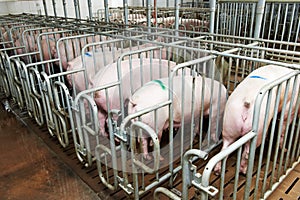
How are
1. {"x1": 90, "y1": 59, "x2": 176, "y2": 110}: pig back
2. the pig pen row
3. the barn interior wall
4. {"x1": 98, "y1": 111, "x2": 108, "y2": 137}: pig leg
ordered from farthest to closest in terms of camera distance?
the barn interior wall → {"x1": 98, "y1": 111, "x2": 108, "y2": 137}: pig leg → {"x1": 90, "y1": 59, "x2": 176, "y2": 110}: pig back → the pig pen row

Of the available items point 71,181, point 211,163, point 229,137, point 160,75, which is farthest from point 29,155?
point 211,163

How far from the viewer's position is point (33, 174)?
2.14 meters

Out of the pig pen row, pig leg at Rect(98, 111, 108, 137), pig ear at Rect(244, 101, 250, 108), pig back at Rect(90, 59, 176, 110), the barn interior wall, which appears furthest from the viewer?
the barn interior wall

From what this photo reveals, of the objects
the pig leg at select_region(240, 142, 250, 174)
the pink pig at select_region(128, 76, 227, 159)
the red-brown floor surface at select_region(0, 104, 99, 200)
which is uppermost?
the pink pig at select_region(128, 76, 227, 159)

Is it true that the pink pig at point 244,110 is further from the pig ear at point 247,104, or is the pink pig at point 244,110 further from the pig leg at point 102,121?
the pig leg at point 102,121

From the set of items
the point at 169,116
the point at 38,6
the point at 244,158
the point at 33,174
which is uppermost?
the point at 38,6

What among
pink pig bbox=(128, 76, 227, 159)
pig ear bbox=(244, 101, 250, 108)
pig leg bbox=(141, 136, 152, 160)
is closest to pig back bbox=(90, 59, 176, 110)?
pink pig bbox=(128, 76, 227, 159)

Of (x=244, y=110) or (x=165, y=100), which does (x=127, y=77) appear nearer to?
(x=165, y=100)

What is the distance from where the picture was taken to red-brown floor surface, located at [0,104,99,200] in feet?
6.33

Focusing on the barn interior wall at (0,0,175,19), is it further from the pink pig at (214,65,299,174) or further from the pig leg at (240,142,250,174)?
the pig leg at (240,142,250,174)

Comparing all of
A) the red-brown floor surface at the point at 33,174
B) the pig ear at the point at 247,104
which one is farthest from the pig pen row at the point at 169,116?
the red-brown floor surface at the point at 33,174

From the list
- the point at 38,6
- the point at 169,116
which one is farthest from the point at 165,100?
the point at 38,6

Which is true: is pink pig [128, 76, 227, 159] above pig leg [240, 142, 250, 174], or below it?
above

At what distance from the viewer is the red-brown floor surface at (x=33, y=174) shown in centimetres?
193
